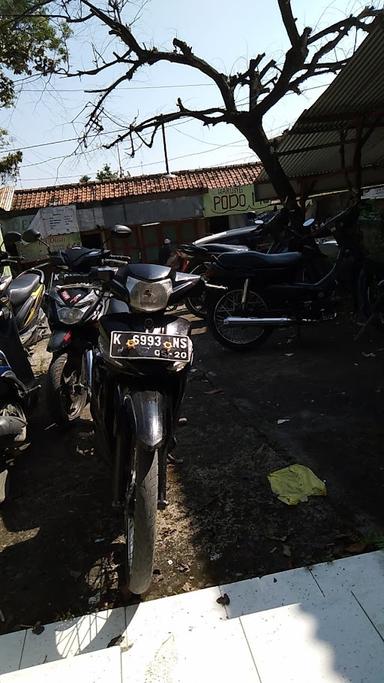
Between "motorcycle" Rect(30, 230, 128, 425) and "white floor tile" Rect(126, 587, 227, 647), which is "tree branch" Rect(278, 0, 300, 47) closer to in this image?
"motorcycle" Rect(30, 230, 128, 425)

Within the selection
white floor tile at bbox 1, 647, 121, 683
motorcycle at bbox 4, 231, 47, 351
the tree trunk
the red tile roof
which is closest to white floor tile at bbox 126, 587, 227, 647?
white floor tile at bbox 1, 647, 121, 683

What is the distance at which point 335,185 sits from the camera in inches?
486

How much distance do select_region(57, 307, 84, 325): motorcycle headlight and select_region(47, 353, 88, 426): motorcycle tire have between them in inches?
10.5

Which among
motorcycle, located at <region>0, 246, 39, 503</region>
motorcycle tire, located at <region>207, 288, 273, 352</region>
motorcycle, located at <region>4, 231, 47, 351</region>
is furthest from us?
motorcycle tire, located at <region>207, 288, 273, 352</region>

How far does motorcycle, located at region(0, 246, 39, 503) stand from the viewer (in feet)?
9.66

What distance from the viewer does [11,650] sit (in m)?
1.99

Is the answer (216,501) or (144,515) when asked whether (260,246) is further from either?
(144,515)

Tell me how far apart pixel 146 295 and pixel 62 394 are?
5.80ft

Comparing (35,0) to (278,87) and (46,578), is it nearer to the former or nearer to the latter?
(278,87)

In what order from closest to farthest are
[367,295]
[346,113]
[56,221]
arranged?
1. [367,295]
2. [346,113]
3. [56,221]

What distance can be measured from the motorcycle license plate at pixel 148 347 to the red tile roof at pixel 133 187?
18.5 meters

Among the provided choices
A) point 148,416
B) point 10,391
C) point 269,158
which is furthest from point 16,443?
point 269,158

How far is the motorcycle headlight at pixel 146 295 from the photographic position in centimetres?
228

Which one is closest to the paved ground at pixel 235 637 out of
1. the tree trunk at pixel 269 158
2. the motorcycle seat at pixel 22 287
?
the motorcycle seat at pixel 22 287
